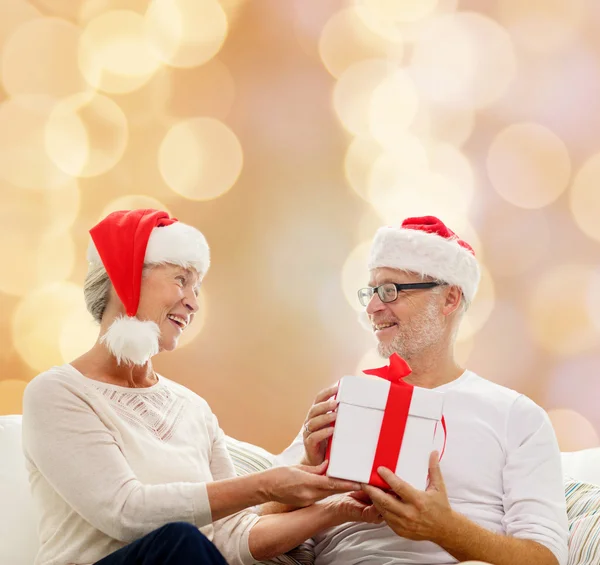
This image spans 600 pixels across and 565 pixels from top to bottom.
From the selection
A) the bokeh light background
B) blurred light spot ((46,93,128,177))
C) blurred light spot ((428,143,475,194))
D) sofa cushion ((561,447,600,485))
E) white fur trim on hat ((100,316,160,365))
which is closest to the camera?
white fur trim on hat ((100,316,160,365))

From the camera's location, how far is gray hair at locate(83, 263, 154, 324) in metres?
1.85

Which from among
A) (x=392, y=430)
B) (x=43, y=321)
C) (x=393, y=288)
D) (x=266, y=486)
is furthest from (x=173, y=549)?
(x=43, y=321)

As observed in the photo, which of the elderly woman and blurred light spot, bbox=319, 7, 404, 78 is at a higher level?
blurred light spot, bbox=319, 7, 404, 78

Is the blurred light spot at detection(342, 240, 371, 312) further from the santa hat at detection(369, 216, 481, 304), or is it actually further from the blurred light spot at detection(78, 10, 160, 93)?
the blurred light spot at detection(78, 10, 160, 93)

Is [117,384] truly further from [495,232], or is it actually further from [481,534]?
[495,232]

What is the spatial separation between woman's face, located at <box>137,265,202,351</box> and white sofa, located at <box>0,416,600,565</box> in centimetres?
57

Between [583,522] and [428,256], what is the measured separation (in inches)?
32.6

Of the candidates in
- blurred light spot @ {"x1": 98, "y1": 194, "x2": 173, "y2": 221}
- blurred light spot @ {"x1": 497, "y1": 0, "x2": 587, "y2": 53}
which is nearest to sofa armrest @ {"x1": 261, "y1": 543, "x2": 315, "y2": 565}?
blurred light spot @ {"x1": 98, "y1": 194, "x2": 173, "y2": 221}

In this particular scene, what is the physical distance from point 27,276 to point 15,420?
101cm

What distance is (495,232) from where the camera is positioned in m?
3.22

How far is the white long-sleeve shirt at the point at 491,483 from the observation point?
1.71 metres

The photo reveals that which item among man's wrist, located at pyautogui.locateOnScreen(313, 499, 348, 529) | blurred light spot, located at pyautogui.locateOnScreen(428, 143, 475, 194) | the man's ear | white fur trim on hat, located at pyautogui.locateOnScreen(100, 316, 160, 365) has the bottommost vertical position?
man's wrist, located at pyautogui.locateOnScreen(313, 499, 348, 529)

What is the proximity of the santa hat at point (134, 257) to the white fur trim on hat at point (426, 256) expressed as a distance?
56 cm

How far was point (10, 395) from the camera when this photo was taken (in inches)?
117
